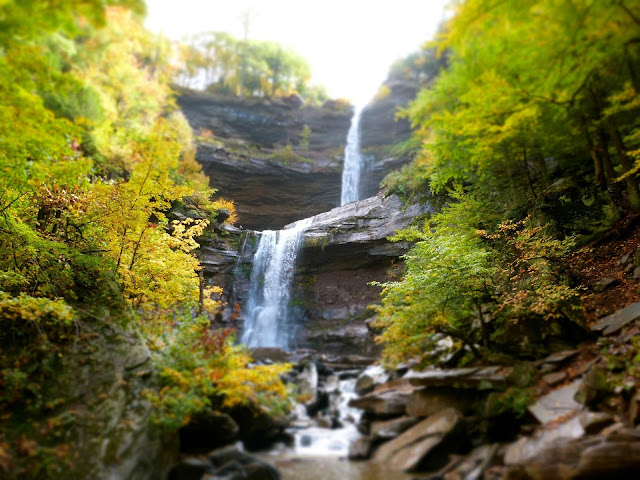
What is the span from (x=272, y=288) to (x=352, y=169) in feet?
45.3

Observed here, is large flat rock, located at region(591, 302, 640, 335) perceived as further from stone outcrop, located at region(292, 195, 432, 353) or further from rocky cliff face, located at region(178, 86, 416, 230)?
rocky cliff face, located at region(178, 86, 416, 230)

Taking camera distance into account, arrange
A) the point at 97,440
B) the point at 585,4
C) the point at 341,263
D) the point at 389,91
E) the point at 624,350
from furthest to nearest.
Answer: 1. the point at 389,91
2. the point at 341,263
3. the point at 624,350
4. the point at 97,440
5. the point at 585,4

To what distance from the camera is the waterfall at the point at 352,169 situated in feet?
90.5

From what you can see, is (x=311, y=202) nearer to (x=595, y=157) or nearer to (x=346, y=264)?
(x=346, y=264)

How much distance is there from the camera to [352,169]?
28656 mm

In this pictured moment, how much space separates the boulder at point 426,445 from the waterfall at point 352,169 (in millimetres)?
21438

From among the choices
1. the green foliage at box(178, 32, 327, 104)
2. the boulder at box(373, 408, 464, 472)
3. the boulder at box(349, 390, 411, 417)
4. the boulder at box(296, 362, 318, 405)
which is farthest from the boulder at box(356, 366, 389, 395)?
the green foliage at box(178, 32, 327, 104)

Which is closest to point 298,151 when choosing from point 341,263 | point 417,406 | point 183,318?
point 341,263

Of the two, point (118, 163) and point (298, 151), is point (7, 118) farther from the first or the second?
point (298, 151)

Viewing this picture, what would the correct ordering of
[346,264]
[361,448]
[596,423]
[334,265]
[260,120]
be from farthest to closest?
[260,120] < [334,265] < [346,264] < [361,448] < [596,423]

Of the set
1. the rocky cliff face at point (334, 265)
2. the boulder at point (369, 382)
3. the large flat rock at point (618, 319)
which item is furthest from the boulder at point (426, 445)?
the rocky cliff face at point (334, 265)

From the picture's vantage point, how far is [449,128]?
621 cm

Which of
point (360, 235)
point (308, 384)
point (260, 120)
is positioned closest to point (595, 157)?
point (308, 384)

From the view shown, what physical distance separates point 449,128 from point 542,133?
76.5 inches
